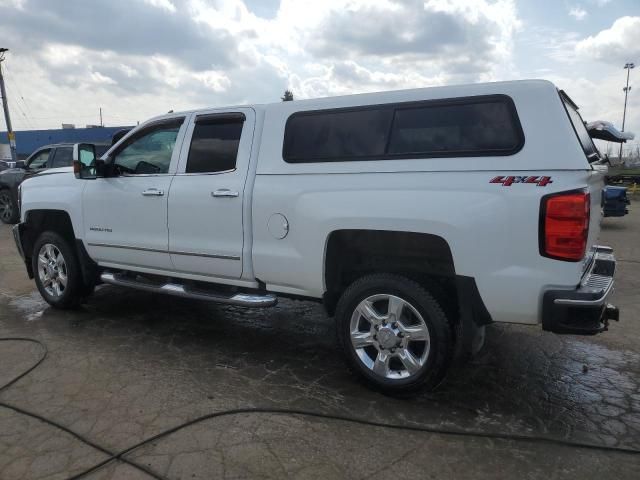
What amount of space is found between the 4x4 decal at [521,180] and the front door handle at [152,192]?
2849mm

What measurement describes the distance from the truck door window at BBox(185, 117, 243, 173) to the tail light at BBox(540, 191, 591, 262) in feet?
7.89

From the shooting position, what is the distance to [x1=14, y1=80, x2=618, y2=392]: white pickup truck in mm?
2955

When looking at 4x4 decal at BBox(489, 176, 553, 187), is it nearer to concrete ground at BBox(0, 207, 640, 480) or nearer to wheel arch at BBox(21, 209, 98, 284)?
concrete ground at BBox(0, 207, 640, 480)

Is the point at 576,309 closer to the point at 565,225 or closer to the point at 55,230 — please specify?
the point at 565,225

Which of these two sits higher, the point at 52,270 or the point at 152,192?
the point at 152,192

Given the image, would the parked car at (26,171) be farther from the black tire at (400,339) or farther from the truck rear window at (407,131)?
the black tire at (400,339)

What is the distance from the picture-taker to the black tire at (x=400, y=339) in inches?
131

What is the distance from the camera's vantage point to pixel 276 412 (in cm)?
331

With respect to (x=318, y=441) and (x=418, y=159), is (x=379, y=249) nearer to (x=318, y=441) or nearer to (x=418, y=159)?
(x=418, y=159)

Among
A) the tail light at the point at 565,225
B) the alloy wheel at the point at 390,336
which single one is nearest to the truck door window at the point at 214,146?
the alloy wheel at the point at 390,336

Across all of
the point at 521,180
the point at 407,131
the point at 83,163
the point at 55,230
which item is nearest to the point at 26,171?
the point at 55,230

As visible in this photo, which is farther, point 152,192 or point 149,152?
point 149,152

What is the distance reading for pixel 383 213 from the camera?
3355mm

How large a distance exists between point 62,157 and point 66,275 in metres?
7.47
